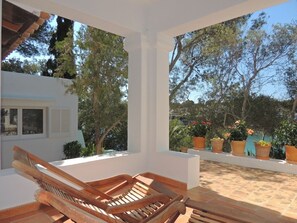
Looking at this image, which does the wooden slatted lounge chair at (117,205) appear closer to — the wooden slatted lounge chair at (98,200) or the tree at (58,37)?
the wooden slatted lounge chair at (98,200)

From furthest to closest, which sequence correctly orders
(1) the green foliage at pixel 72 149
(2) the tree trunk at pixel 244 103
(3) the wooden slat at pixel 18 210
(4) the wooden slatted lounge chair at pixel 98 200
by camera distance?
1. (1) the green foliage at pixel 72 149
2. (2) the tree trunk at pixel 244 103
3. (3) the wooden slat at pixel 18 210
4. (4) the wooden slatted lounge chair at pixel 98 200

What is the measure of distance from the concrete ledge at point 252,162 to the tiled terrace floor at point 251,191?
0.21 metres

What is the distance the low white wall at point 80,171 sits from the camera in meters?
2.95

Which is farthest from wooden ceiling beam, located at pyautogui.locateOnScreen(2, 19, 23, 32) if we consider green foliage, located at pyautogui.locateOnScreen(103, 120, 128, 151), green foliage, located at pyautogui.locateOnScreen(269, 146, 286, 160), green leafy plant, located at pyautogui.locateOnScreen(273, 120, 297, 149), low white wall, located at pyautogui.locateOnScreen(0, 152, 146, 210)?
green foliage, located at pyautogui.locateOnScreen(103, 120, 128, 151)

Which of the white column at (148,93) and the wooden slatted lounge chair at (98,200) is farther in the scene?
the white column at (148,93)

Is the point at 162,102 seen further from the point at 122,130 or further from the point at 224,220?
the point at 122,130

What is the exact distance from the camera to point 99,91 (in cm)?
675

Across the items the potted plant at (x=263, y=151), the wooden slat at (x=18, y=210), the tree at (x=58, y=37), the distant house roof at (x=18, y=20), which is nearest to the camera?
the wooden slat at (x=18, y=210)

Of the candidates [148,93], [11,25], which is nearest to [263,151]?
[148,93]

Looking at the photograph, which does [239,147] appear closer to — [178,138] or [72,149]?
[178,138]

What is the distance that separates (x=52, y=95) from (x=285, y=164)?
8724mm

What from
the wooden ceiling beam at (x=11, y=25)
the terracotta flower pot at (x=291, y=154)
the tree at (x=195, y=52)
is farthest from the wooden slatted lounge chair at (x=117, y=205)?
the tree at (x=195, y=52)

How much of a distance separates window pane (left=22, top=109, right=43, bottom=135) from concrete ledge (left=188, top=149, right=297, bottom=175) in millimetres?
6543

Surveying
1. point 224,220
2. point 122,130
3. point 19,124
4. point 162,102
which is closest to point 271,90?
point 162,102
